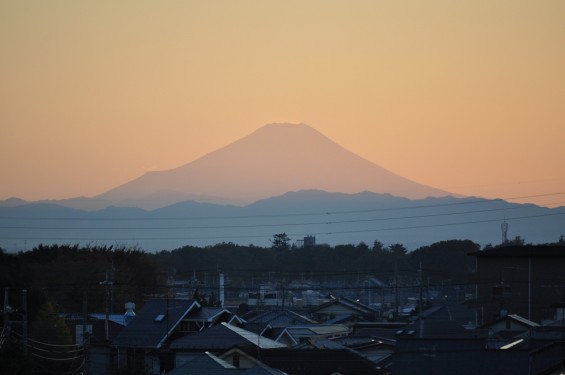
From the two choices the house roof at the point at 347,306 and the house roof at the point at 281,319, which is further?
the house roof at the point at 347,306

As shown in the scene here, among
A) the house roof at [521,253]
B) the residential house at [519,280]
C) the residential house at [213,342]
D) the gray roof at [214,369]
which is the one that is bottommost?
the gray roof at [214,369]

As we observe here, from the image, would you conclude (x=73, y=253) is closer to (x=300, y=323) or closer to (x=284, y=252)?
(x=300, y=323)

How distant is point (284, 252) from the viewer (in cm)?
9862

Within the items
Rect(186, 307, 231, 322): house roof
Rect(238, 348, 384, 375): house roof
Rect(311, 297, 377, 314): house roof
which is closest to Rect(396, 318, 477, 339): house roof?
Rect(186, 307, 231, 322): house roof

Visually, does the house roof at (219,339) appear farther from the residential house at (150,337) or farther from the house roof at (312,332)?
the house roof at (312,332)

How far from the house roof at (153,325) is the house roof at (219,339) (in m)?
2.09

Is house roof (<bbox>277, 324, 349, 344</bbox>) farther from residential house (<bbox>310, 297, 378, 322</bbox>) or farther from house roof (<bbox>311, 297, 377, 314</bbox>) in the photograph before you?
house roof (<bbox>311, 297, 377, 314</bbox>)

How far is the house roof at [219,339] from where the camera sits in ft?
104

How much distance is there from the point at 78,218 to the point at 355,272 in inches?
4067

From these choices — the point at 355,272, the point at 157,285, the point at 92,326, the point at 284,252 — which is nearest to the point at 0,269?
the point at 92,326

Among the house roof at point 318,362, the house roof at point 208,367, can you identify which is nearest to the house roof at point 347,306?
the house roof at point 318,362

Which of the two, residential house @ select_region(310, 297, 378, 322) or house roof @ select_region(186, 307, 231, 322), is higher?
house roof @ select_region(186, 307, 231, 322)

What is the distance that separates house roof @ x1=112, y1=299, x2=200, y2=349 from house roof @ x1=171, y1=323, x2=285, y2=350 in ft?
6.86

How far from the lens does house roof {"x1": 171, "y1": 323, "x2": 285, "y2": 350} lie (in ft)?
104
